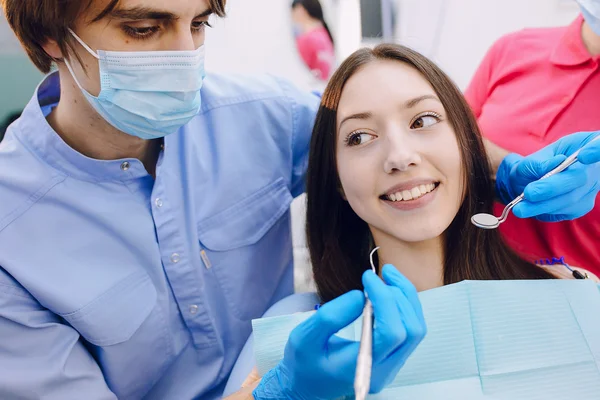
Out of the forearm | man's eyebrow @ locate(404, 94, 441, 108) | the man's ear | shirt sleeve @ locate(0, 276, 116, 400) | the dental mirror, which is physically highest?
the man's ear

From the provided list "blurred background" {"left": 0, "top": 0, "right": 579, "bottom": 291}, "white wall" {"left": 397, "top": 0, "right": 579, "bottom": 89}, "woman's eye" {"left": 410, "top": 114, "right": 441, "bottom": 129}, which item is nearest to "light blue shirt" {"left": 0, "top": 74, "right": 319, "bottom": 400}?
"woman's eye" {"left": 410, "top": 114, "right": 441, "bottom": 129}

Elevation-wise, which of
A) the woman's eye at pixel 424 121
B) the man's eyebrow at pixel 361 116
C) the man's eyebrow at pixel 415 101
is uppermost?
the man's eyebrow at pixel 415 101

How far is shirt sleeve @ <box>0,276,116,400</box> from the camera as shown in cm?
100

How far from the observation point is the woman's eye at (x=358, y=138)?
1156 mm

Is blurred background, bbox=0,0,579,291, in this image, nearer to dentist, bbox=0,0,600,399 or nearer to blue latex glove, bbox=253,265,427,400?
dentist, bbox=0,0,600,399

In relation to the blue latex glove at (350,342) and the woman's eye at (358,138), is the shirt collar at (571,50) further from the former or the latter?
the blue latex glove at (350,342)

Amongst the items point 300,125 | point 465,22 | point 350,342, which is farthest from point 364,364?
point 465,22

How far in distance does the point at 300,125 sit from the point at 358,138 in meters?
0.36

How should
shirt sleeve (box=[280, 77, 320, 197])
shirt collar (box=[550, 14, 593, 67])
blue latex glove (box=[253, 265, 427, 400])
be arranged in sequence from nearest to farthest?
blue latex glove (box=[253, 265, 427, 400]) → shirt collar (box=[550, 14, 593, 67]) → shirt sleeve (box=[280, 77, 320, 197])

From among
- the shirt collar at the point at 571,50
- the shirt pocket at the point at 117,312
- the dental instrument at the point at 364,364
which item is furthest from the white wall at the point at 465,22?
the dental instrument at the point at 364,364

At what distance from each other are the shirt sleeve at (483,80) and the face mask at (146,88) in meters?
0.92

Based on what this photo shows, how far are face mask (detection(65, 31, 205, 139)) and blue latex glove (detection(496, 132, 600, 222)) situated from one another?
79 cm

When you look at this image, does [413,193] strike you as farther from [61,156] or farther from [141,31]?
[61,156]

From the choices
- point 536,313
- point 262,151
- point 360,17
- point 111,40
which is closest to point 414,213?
point 536,313
